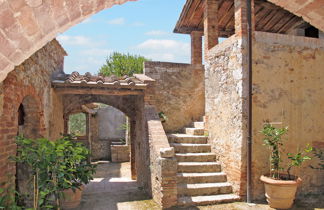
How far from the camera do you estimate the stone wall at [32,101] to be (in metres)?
3.64

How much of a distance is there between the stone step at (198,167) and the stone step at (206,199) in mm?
795

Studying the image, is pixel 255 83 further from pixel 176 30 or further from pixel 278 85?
pixel 176 30

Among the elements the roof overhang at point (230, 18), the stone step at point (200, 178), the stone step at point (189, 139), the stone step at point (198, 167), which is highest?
the roof overhang at point (230, 18)

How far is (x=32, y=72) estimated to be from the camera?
5094 mm

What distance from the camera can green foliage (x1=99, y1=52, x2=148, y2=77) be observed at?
2161 centimetres

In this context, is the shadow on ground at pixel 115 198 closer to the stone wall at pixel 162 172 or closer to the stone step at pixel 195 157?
the stone wall at pixel 162 172

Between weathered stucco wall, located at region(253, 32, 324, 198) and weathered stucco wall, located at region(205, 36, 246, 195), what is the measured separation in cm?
34

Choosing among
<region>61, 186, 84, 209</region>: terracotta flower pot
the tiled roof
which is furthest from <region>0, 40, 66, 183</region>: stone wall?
<region>61, 186, 84, 209</region>: terracotta flower pot

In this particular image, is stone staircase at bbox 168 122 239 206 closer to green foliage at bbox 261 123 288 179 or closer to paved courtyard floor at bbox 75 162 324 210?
paved courtyard floor at bbox 75 162 324 210

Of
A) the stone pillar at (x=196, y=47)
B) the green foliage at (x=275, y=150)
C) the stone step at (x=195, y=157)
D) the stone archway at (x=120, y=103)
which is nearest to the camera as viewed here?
the green foliage at (x=275, y=150)

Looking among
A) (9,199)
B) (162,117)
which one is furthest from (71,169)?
(162,117)

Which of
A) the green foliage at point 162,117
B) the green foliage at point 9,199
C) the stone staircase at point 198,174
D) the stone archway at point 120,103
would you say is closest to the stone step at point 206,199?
the stone staircase at point 198,174

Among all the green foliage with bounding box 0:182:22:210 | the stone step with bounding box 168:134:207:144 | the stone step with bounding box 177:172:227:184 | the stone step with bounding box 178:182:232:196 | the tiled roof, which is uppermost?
the tiled roof

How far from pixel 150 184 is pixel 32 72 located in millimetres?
4013
